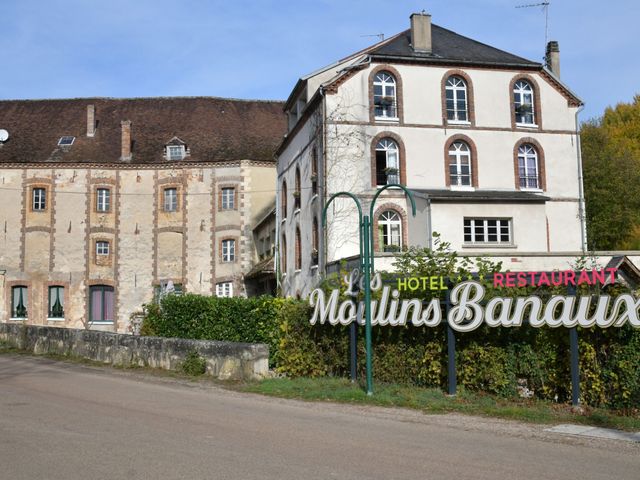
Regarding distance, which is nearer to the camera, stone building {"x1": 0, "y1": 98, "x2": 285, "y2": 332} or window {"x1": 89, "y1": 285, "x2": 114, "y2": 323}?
stone building {"x1": 0, "y1": 98, "x2": 285, "y2": 332}

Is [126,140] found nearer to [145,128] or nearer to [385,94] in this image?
[145,128]

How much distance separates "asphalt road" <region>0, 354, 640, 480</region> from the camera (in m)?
6.90

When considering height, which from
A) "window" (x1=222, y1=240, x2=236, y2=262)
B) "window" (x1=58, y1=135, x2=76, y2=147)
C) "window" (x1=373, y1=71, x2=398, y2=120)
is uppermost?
"window" (x1=58, y1=135, x2=76, y2=147)

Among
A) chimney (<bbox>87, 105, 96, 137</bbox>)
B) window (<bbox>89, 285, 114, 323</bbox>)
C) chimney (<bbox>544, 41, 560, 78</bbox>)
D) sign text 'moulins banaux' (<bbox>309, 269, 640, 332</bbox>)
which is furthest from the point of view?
chimney (<bbox>87, 105, 96, 137</bbox>)

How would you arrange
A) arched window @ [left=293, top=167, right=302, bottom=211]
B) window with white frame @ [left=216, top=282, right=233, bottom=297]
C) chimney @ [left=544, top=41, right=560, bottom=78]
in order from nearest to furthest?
arched window @ [left=293, top=167, right=302, bottom=211] < chimney @ [left=544, top=41, right=560, bottom=78] < window with white frame @ [left=216, top=282, right=233, bottom=297]

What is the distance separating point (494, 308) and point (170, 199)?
105ft

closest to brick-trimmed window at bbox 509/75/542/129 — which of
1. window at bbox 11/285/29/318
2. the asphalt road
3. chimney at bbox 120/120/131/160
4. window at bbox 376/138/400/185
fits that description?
window at bbox 376/138/400/185

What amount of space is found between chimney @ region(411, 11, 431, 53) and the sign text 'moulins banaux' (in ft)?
59.8

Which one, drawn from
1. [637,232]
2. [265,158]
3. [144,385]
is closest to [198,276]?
[265,158]

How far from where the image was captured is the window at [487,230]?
87.8 ft

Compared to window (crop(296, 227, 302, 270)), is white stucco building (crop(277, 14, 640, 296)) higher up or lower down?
higher up

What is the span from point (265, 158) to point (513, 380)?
31.4 metres

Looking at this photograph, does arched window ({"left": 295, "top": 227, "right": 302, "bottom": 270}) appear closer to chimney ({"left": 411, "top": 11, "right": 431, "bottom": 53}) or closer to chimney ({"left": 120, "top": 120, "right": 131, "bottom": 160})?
chimney ({"left": 411, "top": 11, "right": 431, "bottom": 53})

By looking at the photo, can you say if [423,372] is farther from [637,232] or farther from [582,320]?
[637,232]
